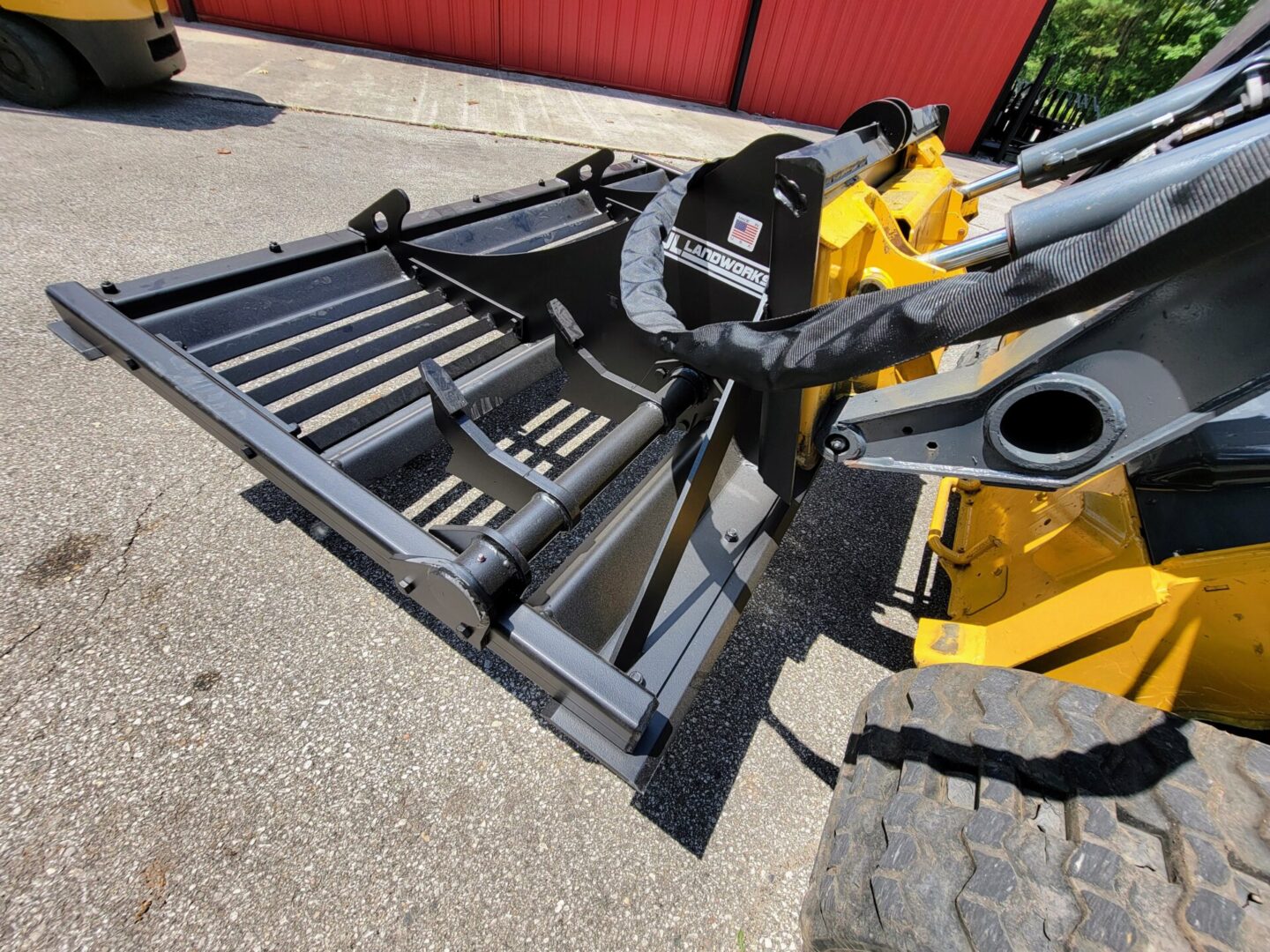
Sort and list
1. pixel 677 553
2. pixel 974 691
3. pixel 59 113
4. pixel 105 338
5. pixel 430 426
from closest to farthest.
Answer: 1. pixel 974 691
2. pixel 677 553
3. pixel 105 338
4. pixel 430 426
5. pixel 59 113

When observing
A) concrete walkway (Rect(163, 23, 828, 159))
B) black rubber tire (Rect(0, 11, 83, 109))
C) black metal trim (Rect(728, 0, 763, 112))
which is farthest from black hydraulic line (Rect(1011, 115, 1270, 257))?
black metal trim (Rect(728, 0, 763, 112))

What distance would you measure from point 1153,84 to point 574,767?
21882 mm

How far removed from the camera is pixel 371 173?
5648 mm

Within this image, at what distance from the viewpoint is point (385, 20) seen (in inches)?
373

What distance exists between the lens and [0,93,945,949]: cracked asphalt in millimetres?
1525

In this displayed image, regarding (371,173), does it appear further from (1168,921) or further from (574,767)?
(1168,921)

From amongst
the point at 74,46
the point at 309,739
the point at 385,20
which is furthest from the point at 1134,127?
the point at 385,20

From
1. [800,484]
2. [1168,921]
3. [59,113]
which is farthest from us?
[59,113]

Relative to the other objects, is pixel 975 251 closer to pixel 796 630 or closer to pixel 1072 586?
pixel 1072 586

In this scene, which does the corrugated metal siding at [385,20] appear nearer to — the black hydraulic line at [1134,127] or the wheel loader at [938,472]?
the wheel loader at [938,472]

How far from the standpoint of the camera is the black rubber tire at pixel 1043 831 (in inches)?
38.1

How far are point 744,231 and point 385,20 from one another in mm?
10842

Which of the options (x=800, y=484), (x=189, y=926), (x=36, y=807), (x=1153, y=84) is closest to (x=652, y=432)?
(x=800, y=484)

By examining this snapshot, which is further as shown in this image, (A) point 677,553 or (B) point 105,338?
(B) point 105,338
